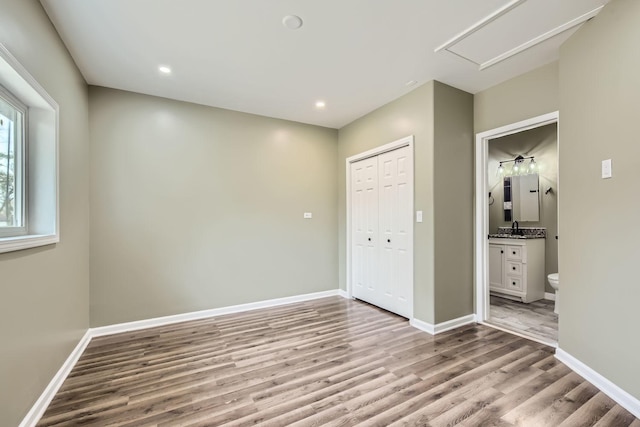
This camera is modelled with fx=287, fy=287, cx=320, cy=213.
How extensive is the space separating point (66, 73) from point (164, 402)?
264cm

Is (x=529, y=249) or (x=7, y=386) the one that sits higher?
(x=529, y=249)

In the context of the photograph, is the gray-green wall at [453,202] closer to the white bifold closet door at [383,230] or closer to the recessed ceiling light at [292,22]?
the white bifold closet door at [383,230]

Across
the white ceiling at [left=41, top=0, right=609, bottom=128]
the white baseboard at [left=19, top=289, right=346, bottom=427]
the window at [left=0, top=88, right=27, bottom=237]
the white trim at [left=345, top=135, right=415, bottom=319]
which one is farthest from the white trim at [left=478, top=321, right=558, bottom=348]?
the window at [left=0, top=88, right=27, bottom=237]

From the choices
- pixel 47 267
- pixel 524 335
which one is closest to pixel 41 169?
pixel 47 267

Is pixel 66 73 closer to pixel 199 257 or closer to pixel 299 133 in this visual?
pixel 199 257

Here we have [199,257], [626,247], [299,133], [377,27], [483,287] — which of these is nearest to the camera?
[626,247]

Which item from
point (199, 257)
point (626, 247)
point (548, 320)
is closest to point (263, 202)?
point (199, 257)

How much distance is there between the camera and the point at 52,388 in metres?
1.95

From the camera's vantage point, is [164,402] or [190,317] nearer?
[164,402]

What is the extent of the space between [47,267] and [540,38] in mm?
4012

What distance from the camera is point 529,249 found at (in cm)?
397

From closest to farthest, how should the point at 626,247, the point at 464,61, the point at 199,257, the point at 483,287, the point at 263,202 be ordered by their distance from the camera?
the point at 626,247 < the point at 464,61 < the point at 483,287 < the point at 199,257 < the point at 263,202

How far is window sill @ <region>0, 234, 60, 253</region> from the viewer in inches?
56.2

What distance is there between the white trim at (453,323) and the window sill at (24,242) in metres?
3.29
